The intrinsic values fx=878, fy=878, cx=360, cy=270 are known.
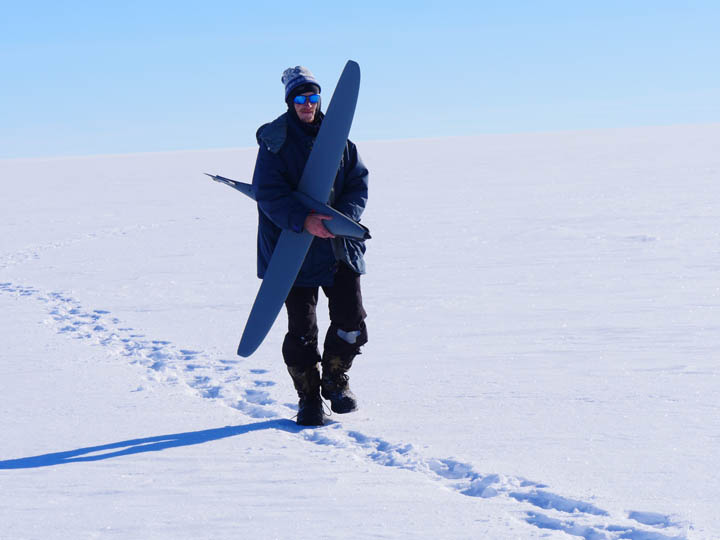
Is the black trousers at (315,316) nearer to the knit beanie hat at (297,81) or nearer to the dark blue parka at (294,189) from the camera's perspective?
the dark blue parka at (294,189)

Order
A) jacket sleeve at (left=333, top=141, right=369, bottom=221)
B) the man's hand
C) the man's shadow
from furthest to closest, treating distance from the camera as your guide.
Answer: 1. jacket sleeve at (left=333, top=141, right=369, bottom=221)
2. the man's hand
3. the man's shadow

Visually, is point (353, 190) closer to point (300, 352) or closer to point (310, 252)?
point (310, 252)

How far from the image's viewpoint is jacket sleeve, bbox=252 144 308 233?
156 inches

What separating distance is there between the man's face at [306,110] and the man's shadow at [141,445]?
4.76ft

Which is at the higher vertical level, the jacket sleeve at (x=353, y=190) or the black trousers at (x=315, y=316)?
the jacket sleeve at (x=353, y=190)

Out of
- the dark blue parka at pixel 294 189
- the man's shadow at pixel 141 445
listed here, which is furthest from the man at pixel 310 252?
the man's shadow at pixel 141 445

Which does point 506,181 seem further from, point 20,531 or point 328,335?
point 20,531

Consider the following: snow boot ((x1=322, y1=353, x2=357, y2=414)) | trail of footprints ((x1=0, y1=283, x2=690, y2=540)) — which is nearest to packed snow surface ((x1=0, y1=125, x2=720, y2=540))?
trail of footprints ((x1=0, y1=283, x2=690, y2=540))

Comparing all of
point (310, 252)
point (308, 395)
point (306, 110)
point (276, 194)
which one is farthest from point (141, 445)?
point (306, 110)

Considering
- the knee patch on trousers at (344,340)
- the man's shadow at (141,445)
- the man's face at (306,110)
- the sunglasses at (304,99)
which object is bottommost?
A: the man's shadow at (141,445)

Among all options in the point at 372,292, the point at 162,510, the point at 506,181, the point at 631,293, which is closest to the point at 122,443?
the point at 162,510

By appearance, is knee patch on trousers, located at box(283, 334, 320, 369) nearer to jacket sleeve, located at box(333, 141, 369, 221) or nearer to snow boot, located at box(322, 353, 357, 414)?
snow boot, located at box(322, 353, 357, 414)

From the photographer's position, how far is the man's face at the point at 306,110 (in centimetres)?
409

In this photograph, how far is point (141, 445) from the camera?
12.8ft
